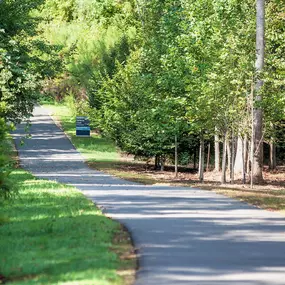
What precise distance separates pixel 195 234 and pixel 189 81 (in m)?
20.3

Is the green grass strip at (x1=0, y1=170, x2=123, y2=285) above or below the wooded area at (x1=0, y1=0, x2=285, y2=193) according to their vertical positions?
below

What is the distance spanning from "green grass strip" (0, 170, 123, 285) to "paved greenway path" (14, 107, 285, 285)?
51 centimetres

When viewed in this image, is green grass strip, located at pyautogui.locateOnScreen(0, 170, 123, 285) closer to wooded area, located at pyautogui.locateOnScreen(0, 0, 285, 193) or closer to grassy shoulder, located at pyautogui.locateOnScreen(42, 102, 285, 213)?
grassy shoulder, located at pyautogui.locateOnScreen(42, 102, 285, 213)

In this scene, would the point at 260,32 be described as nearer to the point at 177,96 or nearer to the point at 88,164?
the point at 177,96

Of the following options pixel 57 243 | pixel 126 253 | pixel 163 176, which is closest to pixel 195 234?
pixel 126 253

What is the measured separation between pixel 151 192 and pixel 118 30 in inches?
1709

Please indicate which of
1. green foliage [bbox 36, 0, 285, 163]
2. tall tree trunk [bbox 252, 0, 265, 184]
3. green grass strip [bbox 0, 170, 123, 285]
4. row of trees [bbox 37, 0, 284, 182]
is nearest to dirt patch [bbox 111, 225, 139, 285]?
green grass strip [bbox 0, 170, 123, 285]

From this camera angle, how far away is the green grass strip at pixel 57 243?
1112cm

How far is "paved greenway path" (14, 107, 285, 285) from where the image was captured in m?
11.4

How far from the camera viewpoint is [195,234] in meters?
15.2

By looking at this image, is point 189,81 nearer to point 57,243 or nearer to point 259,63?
point 259,63

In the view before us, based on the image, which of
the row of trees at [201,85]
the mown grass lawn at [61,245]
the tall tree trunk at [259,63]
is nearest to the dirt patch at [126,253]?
the mown grass lawn at [61,245]

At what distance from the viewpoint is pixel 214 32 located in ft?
118

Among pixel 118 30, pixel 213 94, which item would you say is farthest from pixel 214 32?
pixel 118 30
